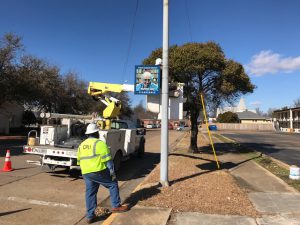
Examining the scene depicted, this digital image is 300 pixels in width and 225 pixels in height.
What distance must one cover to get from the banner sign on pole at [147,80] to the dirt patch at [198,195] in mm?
2496

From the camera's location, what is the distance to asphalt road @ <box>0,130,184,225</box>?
6496mm

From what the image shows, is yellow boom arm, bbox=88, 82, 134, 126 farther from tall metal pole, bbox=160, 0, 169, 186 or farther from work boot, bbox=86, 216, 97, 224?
work boot, bbox=86, 216, 97, 224

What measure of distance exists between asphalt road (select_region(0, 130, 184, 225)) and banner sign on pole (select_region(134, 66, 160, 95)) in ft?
8.90

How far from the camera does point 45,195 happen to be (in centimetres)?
816

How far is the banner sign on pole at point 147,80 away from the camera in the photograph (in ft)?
31.4

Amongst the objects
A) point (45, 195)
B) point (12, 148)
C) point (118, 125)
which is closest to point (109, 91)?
point (118, 125)

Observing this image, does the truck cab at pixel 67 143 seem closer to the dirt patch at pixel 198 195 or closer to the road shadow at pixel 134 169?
the road shadow at pixel 134 169

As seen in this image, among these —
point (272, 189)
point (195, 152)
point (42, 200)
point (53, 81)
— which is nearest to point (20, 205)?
point (42, 200)

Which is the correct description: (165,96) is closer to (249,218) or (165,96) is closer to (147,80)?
(147,80)

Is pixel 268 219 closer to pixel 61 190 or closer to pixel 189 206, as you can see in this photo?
pixel 189 206

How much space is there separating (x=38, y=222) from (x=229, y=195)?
4378 mm

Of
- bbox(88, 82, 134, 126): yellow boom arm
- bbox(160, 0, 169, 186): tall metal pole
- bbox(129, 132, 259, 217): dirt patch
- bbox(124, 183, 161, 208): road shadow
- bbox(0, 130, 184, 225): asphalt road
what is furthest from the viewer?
bbox(88, 82, 134, 126): yellow boom arm

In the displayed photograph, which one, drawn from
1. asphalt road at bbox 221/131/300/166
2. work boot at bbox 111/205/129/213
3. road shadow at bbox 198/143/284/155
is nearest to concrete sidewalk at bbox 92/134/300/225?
work boot at bbox 111/205/129/213

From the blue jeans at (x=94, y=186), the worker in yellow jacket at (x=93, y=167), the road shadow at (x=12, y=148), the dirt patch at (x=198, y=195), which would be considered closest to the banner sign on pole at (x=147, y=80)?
the dirt patch at (x=198, y=195)
